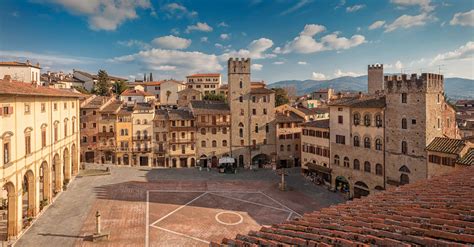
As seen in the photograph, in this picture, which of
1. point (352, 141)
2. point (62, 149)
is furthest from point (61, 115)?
point (352, 141)

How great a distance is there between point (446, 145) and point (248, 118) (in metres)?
33.9

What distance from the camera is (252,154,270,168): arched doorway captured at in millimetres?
59697

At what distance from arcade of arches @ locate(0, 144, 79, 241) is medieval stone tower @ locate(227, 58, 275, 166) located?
2853 centimetres

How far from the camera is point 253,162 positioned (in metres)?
59.7

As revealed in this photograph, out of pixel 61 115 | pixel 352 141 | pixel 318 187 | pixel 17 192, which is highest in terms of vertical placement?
pixel 61 115

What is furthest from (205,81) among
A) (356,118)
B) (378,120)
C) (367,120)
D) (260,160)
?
(378,120)

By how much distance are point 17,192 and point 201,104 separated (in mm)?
38829

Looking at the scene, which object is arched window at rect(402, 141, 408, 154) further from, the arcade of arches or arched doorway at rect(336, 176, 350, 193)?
the arcade of arches

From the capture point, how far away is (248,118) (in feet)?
193

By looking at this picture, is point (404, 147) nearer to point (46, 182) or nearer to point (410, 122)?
point (410, 122)

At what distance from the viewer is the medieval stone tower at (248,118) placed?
58812 mm

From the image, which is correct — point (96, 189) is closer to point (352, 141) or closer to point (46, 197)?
point (46, 197)

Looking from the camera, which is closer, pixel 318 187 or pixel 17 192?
pixel 17 192

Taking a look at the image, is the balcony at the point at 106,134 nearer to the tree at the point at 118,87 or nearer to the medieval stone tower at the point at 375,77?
the tree at the point at 118,87
